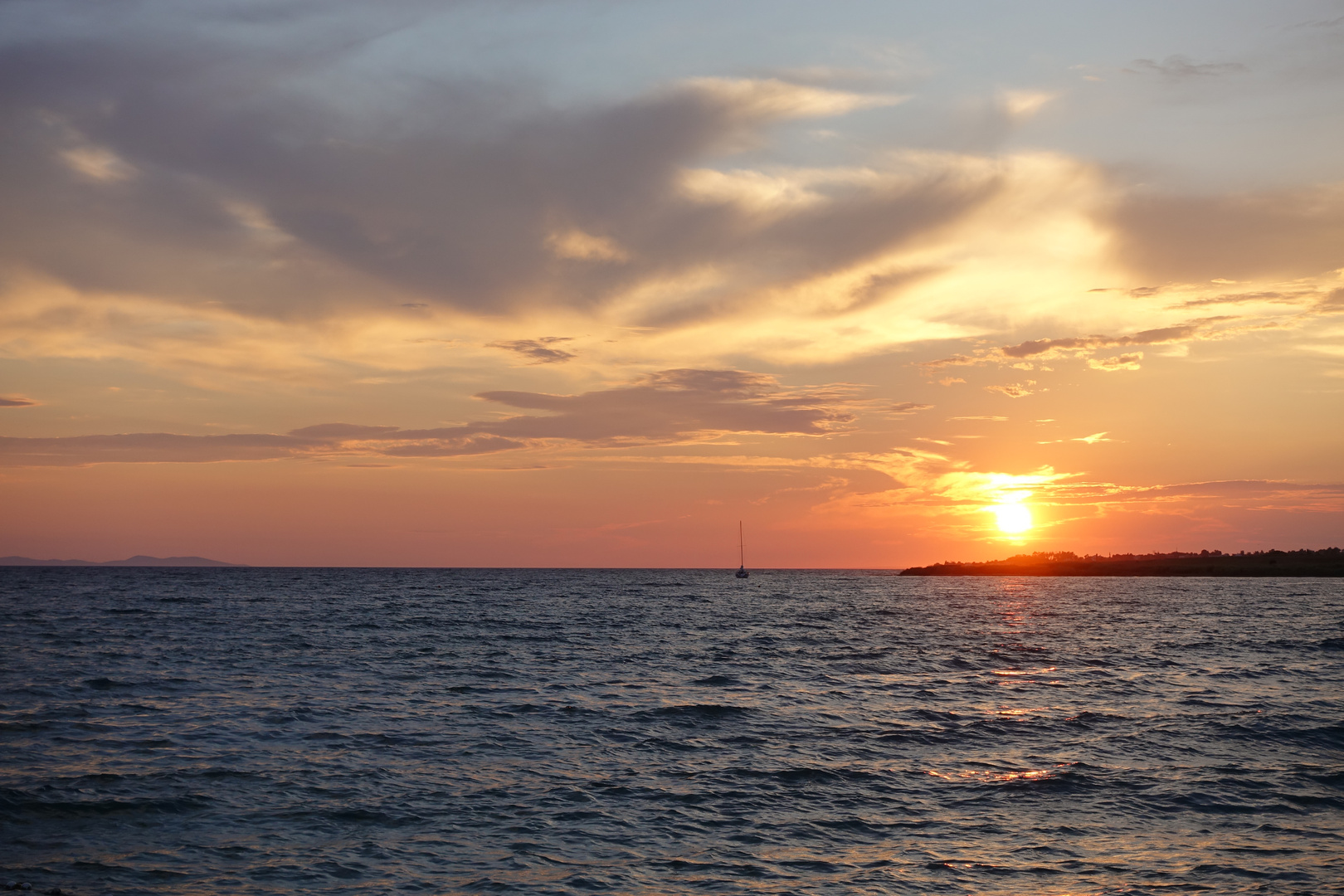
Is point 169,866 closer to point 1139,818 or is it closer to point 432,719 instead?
point 432,719

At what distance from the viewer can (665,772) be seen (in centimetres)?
2069

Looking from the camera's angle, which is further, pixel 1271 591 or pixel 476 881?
pixel 1271 591

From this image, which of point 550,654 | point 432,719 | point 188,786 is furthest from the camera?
point 550,654

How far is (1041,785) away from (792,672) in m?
20.0

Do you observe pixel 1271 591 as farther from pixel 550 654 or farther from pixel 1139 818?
pixel 1139 818

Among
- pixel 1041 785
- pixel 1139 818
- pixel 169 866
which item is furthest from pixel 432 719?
pixel 1139 818

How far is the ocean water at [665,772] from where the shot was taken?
47.0 ft

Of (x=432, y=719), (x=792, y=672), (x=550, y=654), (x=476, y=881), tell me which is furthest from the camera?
(x=550, y=654)

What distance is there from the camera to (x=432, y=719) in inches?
1046

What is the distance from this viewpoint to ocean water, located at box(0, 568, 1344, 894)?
1432 cm

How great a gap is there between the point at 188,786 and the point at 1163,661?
41.4 meters

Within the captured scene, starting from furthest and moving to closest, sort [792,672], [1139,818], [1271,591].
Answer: [1271,591]
[792,672]
[1139,818]

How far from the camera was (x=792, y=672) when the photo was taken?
38969 millimetres

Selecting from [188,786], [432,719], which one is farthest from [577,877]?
[432,719]
